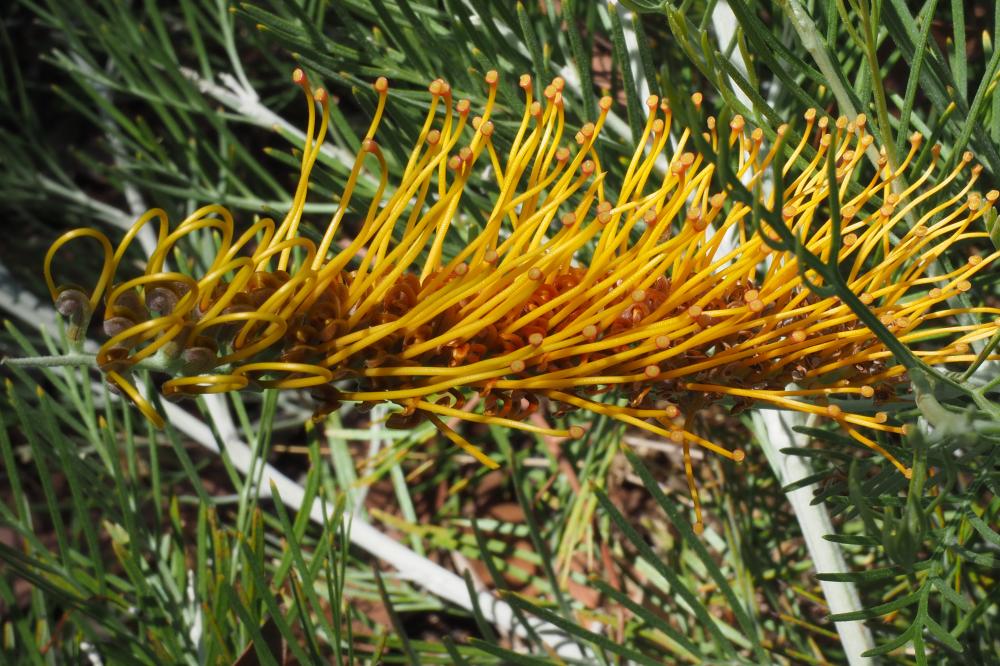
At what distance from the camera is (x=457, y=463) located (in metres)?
1.10

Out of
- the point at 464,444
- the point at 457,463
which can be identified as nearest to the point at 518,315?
the point at 464,444

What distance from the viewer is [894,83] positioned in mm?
1114

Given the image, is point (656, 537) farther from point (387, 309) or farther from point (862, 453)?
point (387, 309)

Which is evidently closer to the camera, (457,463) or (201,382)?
(201,382)

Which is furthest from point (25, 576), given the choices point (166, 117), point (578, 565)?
point (578, 565)

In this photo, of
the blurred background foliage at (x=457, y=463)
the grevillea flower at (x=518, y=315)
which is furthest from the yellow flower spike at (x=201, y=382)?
the blurred background foliage at (x=457, y=463)

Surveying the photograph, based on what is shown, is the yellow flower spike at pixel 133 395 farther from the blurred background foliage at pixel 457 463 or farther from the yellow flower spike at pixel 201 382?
the blurred background foliage at pixel 457 463

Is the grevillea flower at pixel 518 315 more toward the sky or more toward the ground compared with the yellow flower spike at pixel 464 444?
more toward the sky

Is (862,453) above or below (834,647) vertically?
above

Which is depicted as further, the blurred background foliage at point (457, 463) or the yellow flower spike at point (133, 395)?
the blurred background foliage at point (457, 463)

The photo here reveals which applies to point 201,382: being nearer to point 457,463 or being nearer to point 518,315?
point 518,315

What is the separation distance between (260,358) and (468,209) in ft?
0.83

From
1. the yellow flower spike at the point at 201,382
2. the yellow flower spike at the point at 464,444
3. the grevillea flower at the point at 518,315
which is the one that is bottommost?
the yellow flower spike at the point at 464,444

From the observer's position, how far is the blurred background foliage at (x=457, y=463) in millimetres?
448
